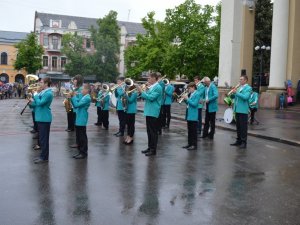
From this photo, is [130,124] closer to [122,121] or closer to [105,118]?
[122,121]

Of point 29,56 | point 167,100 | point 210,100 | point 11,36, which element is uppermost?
point 11,36

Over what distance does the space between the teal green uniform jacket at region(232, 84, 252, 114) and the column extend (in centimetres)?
1537

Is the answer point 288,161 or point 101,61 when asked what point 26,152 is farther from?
point 101,61

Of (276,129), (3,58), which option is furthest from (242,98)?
(3,58)

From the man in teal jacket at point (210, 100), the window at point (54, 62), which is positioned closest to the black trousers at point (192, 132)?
the man in teal jacket at point (210, 100)

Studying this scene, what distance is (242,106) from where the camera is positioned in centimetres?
1170

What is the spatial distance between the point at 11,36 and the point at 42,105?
246 feet

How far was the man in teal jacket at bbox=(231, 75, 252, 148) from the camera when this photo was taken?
37.8 ft

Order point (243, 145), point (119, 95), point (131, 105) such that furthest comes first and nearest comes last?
point (119, 95) → point (131, 105) → point (243, 145)

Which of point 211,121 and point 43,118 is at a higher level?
point 43,118

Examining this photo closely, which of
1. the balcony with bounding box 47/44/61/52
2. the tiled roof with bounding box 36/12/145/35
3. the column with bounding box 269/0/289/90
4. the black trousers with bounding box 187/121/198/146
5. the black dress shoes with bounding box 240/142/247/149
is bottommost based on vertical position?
the black dress shoes with bounding box 240/142/247/149

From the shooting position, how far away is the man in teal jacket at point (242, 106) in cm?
1152

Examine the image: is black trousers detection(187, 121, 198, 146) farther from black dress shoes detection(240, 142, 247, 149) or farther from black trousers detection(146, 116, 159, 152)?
black dress shoes detection(240, 142, 247, 149)

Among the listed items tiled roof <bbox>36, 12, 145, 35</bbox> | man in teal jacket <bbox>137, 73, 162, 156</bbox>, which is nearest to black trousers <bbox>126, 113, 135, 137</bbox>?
man in teal jacket <bbox>137, 73, 162, 156</bbox>
